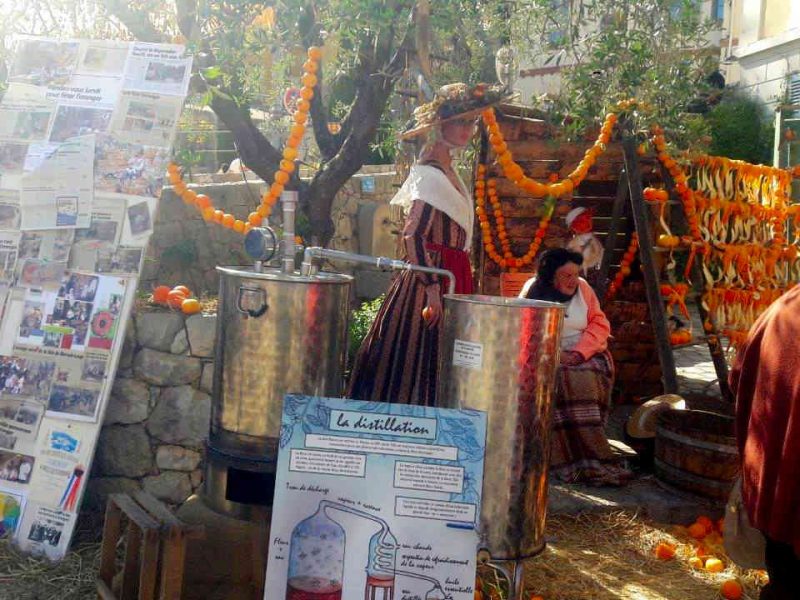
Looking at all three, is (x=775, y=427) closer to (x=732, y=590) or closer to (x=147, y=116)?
(x=732, y=590)

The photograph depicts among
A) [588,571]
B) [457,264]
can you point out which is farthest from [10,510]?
[588,571]

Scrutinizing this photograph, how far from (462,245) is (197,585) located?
1.98 meters

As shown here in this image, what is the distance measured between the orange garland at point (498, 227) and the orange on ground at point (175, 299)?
2.74 meters

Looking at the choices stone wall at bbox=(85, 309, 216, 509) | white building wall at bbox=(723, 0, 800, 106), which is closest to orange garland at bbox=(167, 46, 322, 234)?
stone wall at bbox=(85, 309, 216, 509)

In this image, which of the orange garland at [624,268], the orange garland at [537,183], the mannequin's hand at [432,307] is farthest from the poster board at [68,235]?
the orange garland at [624,268]

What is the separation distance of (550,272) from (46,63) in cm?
293

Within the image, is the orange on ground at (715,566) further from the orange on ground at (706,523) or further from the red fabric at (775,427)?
the red fabric at (775,427)

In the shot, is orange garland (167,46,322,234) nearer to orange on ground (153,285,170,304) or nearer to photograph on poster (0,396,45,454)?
orange on ground (153,285,170,304)

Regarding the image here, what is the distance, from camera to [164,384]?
16.0 ft

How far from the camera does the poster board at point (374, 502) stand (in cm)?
261

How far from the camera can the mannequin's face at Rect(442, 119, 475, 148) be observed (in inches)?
166

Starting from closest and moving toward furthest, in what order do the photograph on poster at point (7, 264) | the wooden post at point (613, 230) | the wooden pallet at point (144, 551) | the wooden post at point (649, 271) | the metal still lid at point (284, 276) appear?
1. the wooden pallet at point (144, 551)
2. the metal still lid at point (284, 276)
3. the photograph on poster at point (7, 264)
4. the wooden post at point (649, 271)
5. the wooden post at point (613, 230)

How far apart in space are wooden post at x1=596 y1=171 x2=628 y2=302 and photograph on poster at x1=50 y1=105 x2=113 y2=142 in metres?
3.56

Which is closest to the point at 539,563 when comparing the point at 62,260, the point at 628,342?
the point at 62,260
